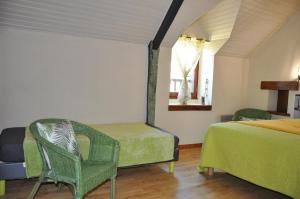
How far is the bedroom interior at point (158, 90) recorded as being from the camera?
7.89ft

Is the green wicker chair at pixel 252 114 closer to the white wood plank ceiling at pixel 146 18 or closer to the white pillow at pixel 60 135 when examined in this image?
the white wood plank ceiling at pixel 146 18

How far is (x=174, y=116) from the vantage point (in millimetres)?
3939

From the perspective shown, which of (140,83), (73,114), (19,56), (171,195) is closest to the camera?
(171,195)

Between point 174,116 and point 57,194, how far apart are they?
2.14 meters

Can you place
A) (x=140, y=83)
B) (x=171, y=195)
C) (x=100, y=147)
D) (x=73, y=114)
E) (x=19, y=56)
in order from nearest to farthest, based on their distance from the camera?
(x=100, y=147)
(x=171, y=195)
(x=19, y=56)
(x=73, y=114)
(x=140, y=83)

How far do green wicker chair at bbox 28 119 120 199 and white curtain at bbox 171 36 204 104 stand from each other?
211cm

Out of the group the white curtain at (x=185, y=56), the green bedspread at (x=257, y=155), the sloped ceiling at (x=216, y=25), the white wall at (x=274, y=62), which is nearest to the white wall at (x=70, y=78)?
the white curtain at (x=185, y=56)

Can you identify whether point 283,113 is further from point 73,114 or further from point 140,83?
point 73,114

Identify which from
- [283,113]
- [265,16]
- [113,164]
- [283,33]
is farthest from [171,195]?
[283,33]

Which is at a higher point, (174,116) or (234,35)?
(234,35)

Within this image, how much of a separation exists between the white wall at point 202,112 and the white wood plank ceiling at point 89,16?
72 cm

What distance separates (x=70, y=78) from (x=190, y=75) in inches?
88.6

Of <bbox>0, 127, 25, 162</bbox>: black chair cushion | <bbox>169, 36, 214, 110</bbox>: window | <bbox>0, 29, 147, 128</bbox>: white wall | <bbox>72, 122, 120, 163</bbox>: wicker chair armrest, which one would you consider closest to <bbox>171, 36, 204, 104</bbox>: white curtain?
<bbox>169, 36, 214, 110</bbox>: window

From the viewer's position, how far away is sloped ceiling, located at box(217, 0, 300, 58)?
3463 mm
